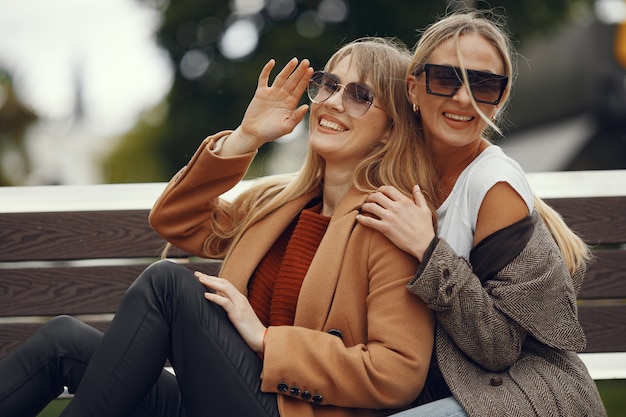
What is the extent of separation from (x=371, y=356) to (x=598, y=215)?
1734mm

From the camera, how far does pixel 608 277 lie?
3.64 meters

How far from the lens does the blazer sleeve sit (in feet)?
9.39

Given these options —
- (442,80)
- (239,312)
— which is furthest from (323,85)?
(239,312)

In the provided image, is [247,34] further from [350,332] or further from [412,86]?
[350,332]

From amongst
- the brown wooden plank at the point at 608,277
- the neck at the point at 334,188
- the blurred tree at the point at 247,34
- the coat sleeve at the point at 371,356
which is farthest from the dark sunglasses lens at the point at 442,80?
the blurred tree at the point at 247,34

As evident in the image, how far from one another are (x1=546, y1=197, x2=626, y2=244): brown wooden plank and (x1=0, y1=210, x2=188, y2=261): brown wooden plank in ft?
5.43

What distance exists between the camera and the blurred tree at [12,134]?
12344 millimetres

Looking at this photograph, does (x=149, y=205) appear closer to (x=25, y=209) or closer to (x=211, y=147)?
(x=25, y=209)

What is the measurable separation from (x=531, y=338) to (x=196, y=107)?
27.1 ft

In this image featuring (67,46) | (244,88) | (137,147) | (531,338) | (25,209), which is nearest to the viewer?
(531,338)

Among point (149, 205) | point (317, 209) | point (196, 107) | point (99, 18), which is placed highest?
point (317, 209)

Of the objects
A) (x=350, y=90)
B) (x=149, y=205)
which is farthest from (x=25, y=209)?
(x=350, y=90)

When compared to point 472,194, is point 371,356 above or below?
below

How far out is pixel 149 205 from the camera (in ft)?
12.1
